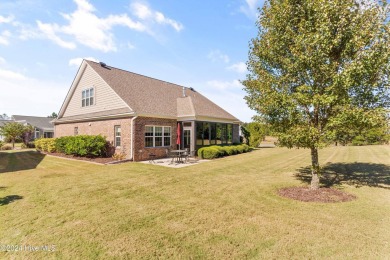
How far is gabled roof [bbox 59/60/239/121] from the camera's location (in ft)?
57.7

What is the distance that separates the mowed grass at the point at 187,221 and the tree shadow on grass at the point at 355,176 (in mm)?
399

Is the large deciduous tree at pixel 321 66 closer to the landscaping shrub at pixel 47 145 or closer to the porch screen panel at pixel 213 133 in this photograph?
the porch screen panel at pixel 213 133

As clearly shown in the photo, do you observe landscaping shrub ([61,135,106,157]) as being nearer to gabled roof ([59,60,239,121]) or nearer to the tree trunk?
gabled roof ([59,60,239,121])

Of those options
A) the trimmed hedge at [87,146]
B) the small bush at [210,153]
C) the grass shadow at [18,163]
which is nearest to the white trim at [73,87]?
the trimmed hedge at [87,146]

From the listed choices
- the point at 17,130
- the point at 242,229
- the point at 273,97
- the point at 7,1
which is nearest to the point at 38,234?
the point at 242,229

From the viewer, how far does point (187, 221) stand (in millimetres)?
5562

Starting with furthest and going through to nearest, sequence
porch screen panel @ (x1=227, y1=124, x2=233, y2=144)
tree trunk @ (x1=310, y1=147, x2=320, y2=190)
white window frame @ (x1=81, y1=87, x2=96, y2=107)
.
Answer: porch screen panel @ (x1=227, y1=124, x2=233, y2=144) < white window frame @ (x1=81, y1=87, x2=96, y2=107) < tree trunk @ (x1=310, y1=147, x2=320, y2=190)

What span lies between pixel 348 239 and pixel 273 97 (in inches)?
190

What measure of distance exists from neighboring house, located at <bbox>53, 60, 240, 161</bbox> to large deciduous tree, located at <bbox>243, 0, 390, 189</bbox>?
10.3 m

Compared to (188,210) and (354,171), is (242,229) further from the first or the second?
(354,171)

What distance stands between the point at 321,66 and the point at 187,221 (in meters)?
6.63

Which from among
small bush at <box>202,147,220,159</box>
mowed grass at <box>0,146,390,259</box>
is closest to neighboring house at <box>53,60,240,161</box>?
small bush at <box>202,147,220,159</box>

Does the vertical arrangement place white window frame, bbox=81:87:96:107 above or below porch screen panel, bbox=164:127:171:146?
above

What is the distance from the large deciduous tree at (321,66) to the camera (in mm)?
6855
